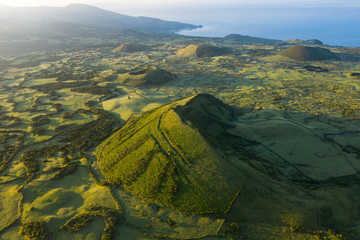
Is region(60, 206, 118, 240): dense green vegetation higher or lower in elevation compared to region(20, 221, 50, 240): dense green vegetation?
higher

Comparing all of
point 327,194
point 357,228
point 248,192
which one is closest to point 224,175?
point 248,192

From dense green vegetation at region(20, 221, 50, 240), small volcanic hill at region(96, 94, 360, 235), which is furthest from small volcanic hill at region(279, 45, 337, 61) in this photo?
dense green vegetation at region(20, 221, 50, 240)

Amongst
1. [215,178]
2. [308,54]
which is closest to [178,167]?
[215,178]

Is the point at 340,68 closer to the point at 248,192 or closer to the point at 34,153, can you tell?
the point at 248,192

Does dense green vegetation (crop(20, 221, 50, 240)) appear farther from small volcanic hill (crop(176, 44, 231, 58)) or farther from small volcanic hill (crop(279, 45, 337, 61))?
small volcanic hill (crop(279, 45, 337, 61))

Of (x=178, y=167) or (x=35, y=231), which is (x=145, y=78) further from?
(x=35, y=231)

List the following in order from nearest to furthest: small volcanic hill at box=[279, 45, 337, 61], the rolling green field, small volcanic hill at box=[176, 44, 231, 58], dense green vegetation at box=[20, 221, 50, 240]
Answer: dense green vegetation at box=[20, 221, 50, 240], the rolling green field, small volcanic hill at box=[279, 45, 337, 61], small volcanic hill at box=[176, 44, 231, 58]

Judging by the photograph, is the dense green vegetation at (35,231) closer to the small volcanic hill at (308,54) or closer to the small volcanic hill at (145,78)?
the small volcanic hill at (145,78)
